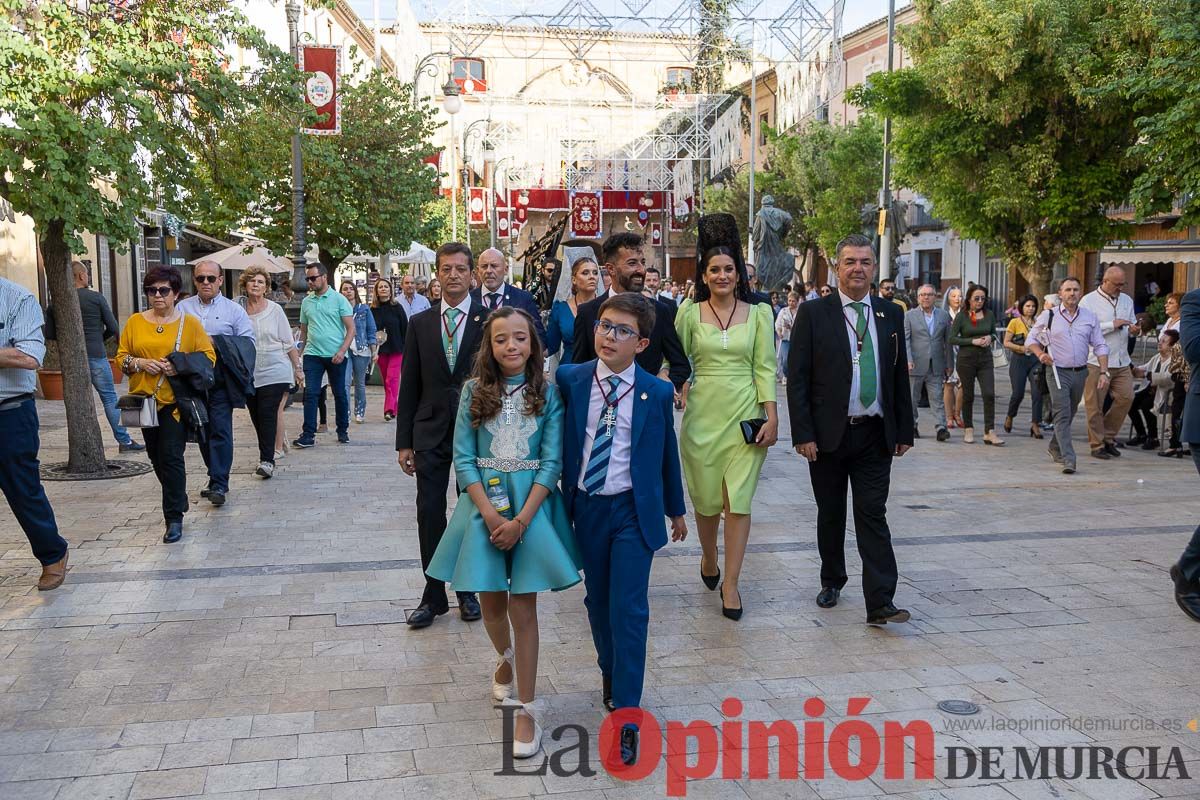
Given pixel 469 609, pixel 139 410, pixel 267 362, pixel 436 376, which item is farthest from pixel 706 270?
pixel 267 362

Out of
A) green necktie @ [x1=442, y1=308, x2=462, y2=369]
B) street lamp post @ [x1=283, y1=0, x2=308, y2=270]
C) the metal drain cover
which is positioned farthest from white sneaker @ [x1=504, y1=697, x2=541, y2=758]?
street lamp post @ [x1=283, y1=0, x2=308, y2=270]

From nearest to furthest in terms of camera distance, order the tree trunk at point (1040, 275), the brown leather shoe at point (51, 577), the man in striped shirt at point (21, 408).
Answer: the man in striped shirt at point (21, 408), the brown leather shoe at point (51, 577), the tree trunk at point (1040, 275)

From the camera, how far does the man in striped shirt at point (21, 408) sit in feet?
19.4

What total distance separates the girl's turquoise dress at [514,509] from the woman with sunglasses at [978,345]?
9405 mm

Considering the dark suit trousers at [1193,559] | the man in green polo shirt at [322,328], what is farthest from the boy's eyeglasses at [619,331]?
the man in green polo shirt at [322,328]

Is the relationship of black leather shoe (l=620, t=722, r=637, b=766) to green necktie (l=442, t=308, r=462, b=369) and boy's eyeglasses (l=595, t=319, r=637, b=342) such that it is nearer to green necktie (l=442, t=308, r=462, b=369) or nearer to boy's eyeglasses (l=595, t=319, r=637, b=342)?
boy's eyeglasses (l=595, t=319, r=637, b=342)

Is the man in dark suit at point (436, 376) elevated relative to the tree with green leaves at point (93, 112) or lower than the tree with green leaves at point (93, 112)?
lower

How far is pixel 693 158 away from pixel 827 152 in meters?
15.8

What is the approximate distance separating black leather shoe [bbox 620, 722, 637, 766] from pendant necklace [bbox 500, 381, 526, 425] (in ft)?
3.91

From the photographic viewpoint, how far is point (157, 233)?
1040 inches

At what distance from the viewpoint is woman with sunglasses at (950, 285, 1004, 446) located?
12539 millimetres

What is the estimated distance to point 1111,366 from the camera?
11.6 meters

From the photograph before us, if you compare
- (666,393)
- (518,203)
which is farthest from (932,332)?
(518,203)

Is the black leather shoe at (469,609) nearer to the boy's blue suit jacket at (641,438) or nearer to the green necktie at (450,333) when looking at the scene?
the green necktie at (450,333)
